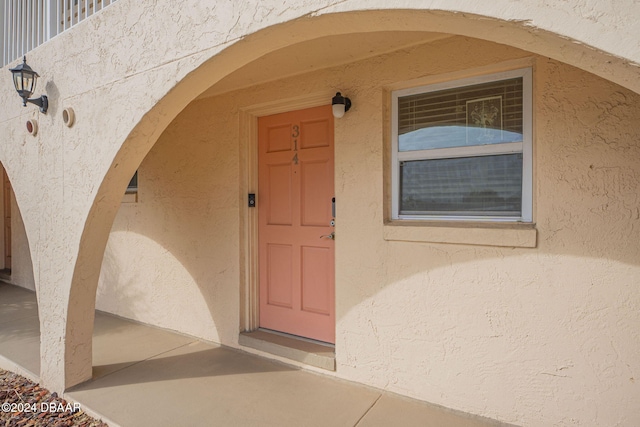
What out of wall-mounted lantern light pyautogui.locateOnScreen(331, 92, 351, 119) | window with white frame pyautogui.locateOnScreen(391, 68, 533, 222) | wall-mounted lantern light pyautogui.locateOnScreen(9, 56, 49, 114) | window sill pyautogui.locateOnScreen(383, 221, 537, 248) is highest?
wall-mounted lantern light pyautogui.locateOnScreen(9, 56, 49, 114)

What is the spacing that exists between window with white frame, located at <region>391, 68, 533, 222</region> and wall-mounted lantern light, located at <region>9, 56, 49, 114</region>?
316 centimetres

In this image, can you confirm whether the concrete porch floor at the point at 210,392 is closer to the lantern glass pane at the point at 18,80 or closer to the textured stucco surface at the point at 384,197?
the textured stucco surface at the point at 384,197

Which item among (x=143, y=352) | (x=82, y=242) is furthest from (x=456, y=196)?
(x=143, y=352)

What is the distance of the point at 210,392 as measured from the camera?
10.0 feet

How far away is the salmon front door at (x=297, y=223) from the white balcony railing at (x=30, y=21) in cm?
219

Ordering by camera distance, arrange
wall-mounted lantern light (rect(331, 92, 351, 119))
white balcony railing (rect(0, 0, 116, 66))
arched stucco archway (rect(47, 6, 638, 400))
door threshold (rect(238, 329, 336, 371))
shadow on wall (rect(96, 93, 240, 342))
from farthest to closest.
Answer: shadow on wall (rect(96, 93, 240, 342)) → white balcony railing (rect(0, 0, 116, 66)) → door threshold (rect(238, 329, 336, 371)) → wall-mounted lantern light (rect(331, 92, 351, 119)) → arched stucco archway (rect(47, 6, 638, 400))

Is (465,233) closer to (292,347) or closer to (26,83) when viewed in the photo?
(292,347)

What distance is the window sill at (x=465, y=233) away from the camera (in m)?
2.48

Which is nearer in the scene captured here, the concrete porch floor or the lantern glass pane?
the concrete porch floor

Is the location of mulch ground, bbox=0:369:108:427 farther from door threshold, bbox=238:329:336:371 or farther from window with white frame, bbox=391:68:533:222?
window with white frame, bbox=391:68:533:222

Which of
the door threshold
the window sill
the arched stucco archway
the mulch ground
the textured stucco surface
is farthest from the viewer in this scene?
the door threshold

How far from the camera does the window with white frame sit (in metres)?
2.59

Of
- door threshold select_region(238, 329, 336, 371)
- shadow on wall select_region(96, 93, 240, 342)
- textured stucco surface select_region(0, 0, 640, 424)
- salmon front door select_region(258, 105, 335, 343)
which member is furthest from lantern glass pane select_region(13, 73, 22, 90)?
door threshold select_region(238, 329, 336, 371)

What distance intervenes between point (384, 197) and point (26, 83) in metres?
3.47
